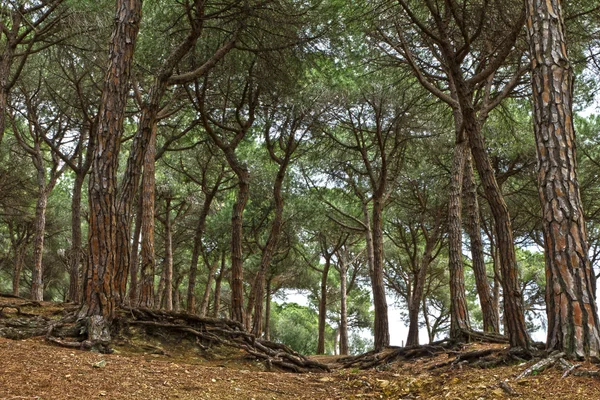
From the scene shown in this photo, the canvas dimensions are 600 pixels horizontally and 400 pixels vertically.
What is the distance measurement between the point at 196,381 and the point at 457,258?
5.60 meters

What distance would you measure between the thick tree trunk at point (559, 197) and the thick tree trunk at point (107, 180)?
463cm

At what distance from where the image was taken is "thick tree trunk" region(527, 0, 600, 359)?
13.3 ft

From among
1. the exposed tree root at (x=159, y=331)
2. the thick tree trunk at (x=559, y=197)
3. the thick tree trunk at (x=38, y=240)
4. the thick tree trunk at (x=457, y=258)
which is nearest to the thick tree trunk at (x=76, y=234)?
the thick tree trunk at (x=38, y=240)

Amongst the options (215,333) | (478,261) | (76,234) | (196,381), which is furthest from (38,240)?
(478,261)

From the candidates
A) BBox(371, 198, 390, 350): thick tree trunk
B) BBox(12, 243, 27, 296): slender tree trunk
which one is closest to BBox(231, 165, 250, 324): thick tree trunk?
BBox(371, 198, 390, 350): thick tree trunk

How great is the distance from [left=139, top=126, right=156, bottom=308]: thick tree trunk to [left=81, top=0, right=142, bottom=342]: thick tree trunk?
7.45ft

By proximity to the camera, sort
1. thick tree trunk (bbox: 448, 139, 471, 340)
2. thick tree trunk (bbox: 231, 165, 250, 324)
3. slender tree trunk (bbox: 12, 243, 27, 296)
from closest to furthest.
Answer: thick tree trunk (bbox: 448, 139, 471, 340) → thick tree trunk (bbox: 231, 165, 250, 324) → slender tree trunk (bbox: 12, 243, 27, 296)

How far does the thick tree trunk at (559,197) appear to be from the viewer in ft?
13.3

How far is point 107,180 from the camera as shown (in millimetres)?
6078

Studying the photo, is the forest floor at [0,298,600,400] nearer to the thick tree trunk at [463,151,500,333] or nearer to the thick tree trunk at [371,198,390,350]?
the thick tree trunk at [463,151,500,333]

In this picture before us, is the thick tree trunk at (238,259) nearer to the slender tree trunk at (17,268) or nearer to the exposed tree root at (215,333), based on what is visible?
the exposed tree root at (215,333)

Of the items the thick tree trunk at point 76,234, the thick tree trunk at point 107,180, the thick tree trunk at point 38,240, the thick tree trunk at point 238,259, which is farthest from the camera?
the thick tree trunk at point 38,240

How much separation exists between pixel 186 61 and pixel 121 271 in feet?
17.6

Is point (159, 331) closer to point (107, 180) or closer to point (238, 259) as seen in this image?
point (107, 180)
